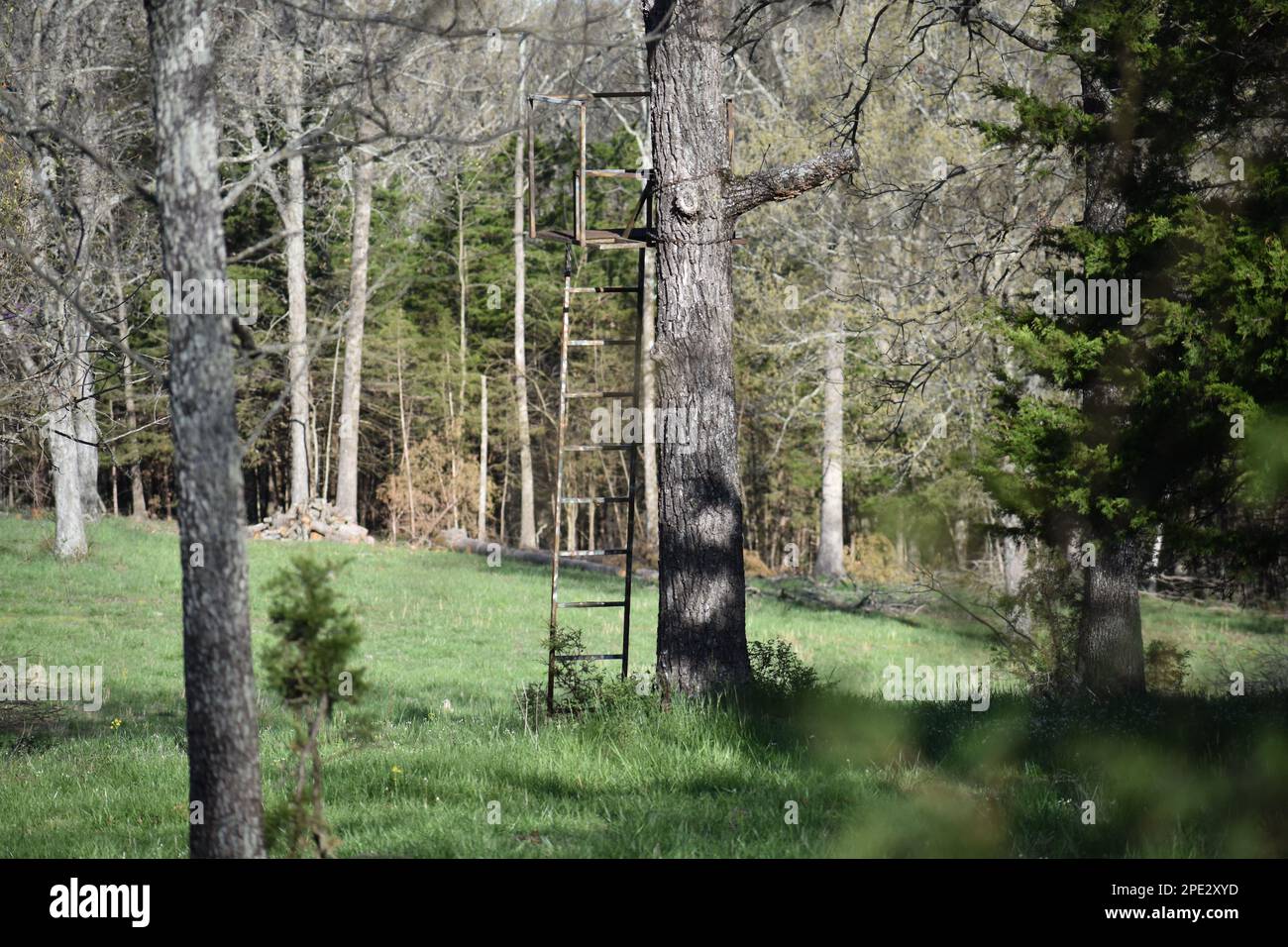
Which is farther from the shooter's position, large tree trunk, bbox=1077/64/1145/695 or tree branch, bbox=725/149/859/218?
large tree trunk, bbox=1077/64/1145/695

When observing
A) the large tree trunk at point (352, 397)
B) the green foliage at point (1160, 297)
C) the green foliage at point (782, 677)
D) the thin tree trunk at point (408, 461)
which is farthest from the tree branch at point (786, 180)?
the thin tree trunk at point (408, 461)

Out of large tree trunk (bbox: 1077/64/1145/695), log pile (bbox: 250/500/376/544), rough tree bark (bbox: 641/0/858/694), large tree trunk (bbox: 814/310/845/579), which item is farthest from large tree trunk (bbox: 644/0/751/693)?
log pile (bbox: 250/500/376/544)

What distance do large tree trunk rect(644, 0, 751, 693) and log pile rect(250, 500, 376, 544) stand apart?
22086mm

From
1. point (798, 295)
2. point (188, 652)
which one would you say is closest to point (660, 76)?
point (188, 652)

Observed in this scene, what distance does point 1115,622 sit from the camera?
994 cm

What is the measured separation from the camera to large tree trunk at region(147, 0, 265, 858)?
169 inches

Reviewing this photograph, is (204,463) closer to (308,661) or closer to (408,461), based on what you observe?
(308,661)

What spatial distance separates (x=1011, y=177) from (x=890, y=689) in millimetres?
9623

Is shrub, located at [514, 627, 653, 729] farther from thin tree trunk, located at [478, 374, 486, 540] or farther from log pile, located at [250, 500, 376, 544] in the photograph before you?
thin tree trunk, located at [478, 374, 486, 540]

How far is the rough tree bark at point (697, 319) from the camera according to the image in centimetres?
833

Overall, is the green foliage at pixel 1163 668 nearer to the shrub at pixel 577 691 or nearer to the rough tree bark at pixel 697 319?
the rough tree bark at pixel 697 319

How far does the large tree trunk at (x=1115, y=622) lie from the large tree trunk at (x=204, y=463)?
24.8 feet

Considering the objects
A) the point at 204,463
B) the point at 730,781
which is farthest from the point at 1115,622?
the point at 204,463
